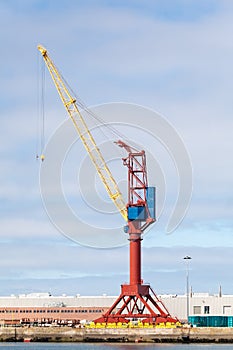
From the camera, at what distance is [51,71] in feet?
622

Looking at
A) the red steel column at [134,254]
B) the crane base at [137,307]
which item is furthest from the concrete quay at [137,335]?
the red steel column at [134,254]

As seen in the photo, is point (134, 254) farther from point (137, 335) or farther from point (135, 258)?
point (137, 335)

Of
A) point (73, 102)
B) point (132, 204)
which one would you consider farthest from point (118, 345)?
point (73, 102)

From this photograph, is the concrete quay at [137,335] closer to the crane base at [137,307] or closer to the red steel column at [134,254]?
the crane base at [137,307]

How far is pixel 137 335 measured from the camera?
183375mm

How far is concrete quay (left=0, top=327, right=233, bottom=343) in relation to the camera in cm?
18200

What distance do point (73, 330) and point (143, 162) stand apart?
30.9m

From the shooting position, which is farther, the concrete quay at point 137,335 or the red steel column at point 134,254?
the concrete quay at point 137,335

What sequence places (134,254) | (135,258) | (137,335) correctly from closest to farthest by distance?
(134,254), (135,258), (137,335)

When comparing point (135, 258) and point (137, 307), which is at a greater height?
point (135, 258)

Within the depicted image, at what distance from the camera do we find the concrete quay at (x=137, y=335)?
182 metres

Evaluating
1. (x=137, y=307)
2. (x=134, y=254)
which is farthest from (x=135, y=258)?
(x=137, y=307)

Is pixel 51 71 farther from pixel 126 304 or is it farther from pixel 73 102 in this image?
pixel 126 304

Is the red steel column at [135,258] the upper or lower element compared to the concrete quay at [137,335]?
upper
